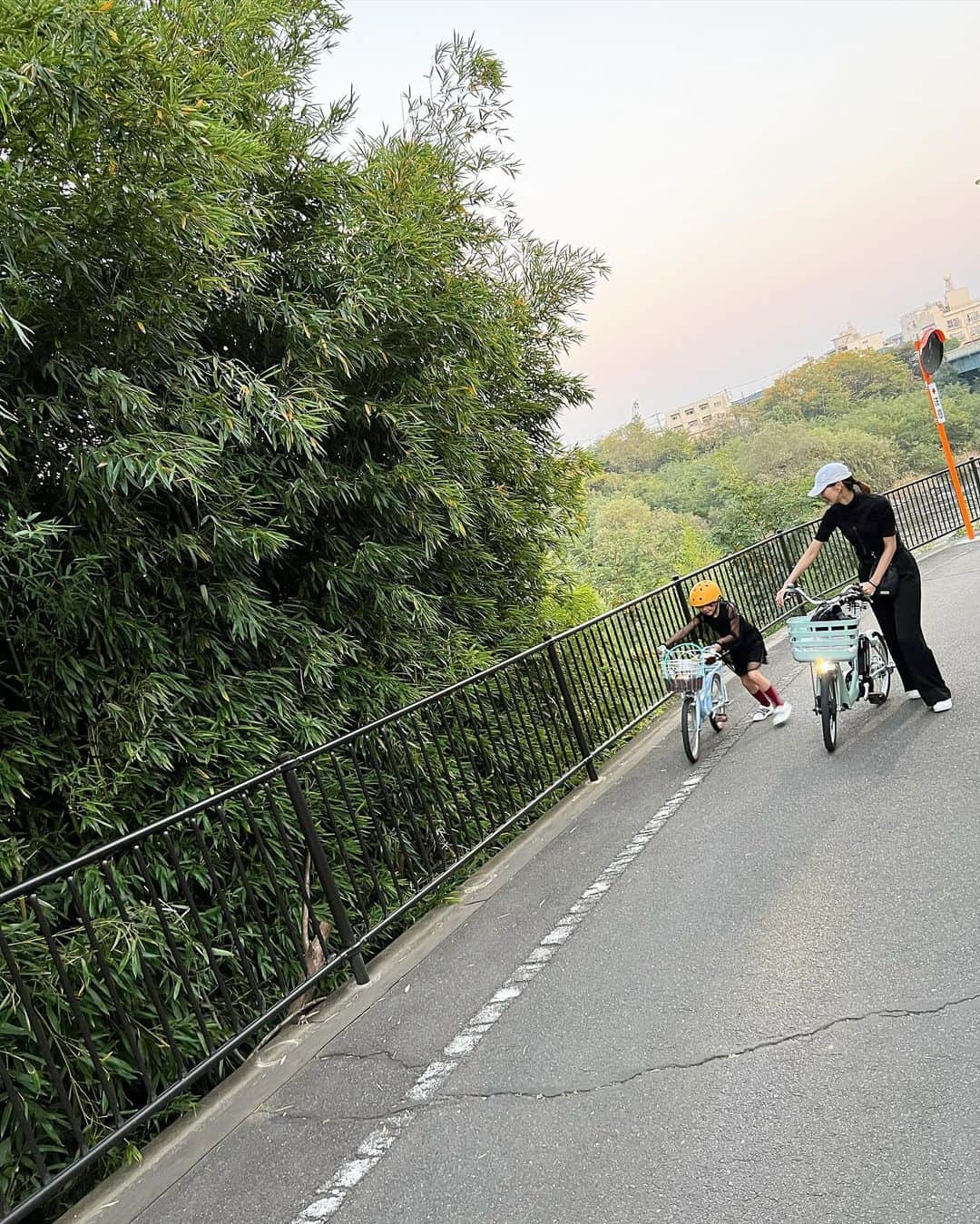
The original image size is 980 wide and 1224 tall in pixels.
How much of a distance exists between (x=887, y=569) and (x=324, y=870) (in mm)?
4142

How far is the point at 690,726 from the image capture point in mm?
6789

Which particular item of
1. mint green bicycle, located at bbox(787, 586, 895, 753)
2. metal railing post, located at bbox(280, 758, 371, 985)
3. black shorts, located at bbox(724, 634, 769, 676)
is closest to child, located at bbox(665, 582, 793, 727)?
black shorts, located at bbox(724, 634, 769, 676)

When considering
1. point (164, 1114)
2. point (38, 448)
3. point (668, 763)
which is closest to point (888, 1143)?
point (164, 1114)

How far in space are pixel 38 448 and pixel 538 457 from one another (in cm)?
509

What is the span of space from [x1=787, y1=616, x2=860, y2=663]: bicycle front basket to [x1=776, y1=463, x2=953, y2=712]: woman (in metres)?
0.26

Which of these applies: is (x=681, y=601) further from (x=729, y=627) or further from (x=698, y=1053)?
(x=698, y=1053)

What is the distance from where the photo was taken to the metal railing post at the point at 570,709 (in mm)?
6785

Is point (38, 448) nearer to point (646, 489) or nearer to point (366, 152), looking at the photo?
point (366, 152)

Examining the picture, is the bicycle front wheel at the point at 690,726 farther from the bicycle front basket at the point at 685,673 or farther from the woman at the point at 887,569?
the woman at the point at 887,569

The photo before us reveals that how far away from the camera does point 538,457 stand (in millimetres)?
8750

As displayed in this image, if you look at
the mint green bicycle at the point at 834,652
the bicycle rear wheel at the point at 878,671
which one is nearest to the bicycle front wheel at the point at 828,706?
the mint green bicycle at the point at 834,652

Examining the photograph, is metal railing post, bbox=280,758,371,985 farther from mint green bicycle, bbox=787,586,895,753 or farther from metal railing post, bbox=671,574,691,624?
metal railing post, bbox=671,574,691,624

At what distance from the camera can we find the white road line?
2.83m

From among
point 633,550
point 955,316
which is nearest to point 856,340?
point 955,316
